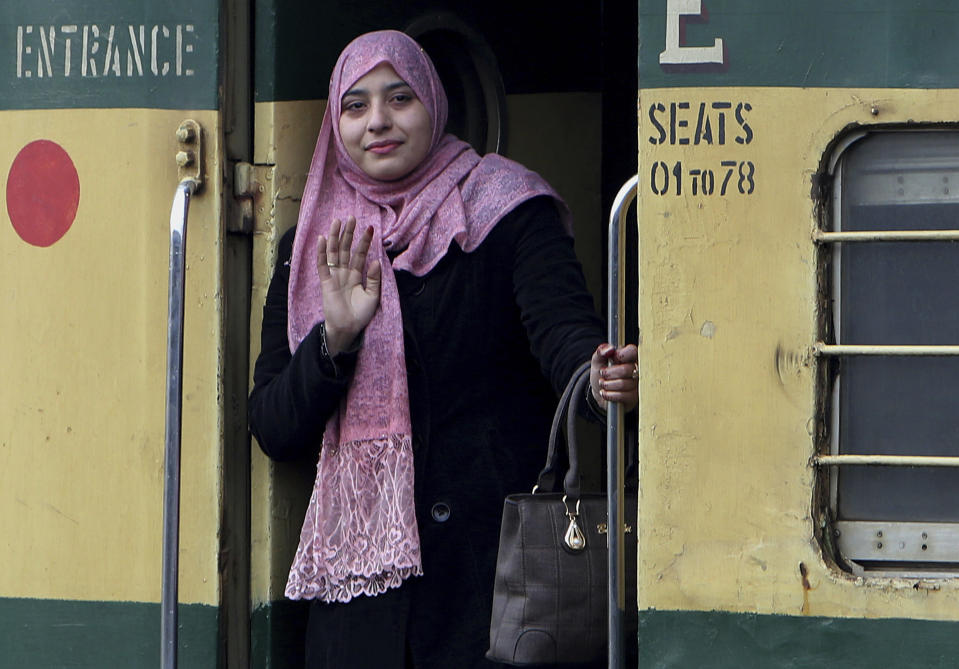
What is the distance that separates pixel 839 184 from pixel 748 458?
433 millimetres

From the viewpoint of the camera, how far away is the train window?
2.38 m

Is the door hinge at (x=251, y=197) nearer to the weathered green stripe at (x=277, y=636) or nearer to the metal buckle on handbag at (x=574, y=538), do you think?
the weathered green stripe at (x=277, y=636)

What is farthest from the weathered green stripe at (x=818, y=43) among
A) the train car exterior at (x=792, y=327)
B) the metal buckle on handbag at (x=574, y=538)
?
the metal buckle on handbag at (x=574, y=538)

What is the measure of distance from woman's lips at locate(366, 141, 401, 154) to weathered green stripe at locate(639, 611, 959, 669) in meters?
0.98

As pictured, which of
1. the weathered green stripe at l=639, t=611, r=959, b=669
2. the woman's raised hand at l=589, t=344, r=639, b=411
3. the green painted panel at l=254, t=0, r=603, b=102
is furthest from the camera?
the green painted panel at l=254, t=0, r=603, b=102

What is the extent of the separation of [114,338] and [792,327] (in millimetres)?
1188

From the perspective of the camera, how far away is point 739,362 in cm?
239

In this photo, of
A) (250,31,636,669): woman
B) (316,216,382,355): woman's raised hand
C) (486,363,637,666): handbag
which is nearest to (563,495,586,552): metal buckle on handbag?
(486,363,637,666): handbag

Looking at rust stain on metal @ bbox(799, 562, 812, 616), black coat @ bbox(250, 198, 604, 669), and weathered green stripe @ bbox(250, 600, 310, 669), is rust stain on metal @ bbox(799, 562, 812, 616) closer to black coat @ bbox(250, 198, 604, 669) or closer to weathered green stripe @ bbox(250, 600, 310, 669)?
black coat @ bbox(250, 198, 604, 669)

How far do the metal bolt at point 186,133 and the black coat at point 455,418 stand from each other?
0.25 meters

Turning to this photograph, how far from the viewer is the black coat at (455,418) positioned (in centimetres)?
280

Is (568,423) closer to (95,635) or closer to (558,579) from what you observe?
(558,579)

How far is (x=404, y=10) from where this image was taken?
3.32m

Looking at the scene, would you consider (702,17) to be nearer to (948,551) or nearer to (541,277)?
(541,277)
